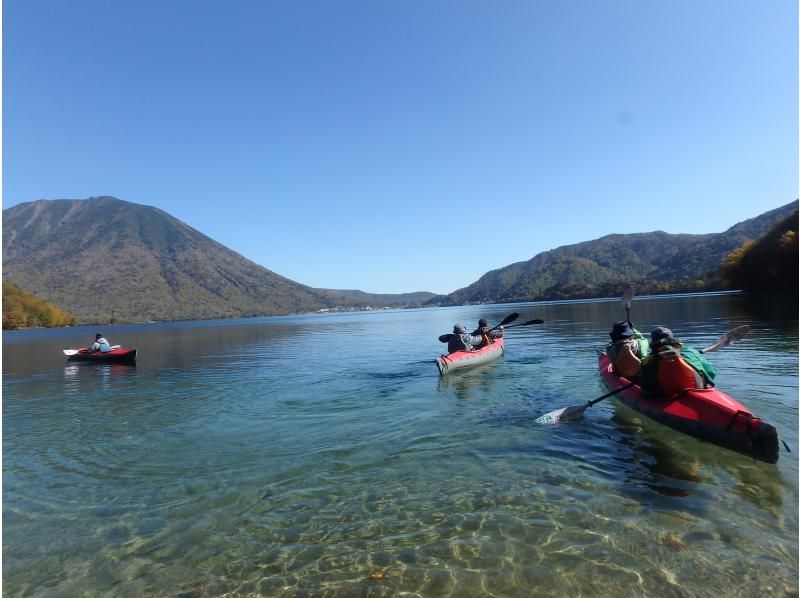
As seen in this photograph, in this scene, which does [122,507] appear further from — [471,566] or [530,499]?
[530,499]

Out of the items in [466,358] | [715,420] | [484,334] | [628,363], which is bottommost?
[715,420]

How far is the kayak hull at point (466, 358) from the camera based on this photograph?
19.8 m

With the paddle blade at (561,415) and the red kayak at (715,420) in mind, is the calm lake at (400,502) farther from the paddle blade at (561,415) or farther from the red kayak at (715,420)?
the red kayak at (715,420)

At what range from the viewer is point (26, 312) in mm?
151125

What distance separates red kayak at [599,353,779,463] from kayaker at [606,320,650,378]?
2.45 feet

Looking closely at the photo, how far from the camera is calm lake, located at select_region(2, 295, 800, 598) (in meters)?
5.68

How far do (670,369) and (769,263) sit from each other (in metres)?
93.6

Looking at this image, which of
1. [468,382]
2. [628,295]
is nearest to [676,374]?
[468,382]

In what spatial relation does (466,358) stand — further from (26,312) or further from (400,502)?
(26,312)

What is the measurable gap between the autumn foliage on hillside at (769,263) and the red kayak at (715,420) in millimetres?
80145

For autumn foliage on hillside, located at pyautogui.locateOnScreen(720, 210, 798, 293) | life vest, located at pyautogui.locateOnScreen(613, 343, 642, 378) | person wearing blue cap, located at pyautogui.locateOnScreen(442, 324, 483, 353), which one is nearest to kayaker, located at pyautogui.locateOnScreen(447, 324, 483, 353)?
person wearing blue cap, located at pyautogui.locateOnScreen(442, 324, 483, 353)

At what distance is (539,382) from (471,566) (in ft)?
41.5

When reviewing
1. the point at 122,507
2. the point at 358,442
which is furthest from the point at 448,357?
the point at 122,507

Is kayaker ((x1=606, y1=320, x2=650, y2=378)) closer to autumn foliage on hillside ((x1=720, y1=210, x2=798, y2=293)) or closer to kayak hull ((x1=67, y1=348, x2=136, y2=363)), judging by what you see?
kayak hull ((x1=67, y1=348, x2=136, y2=363))
